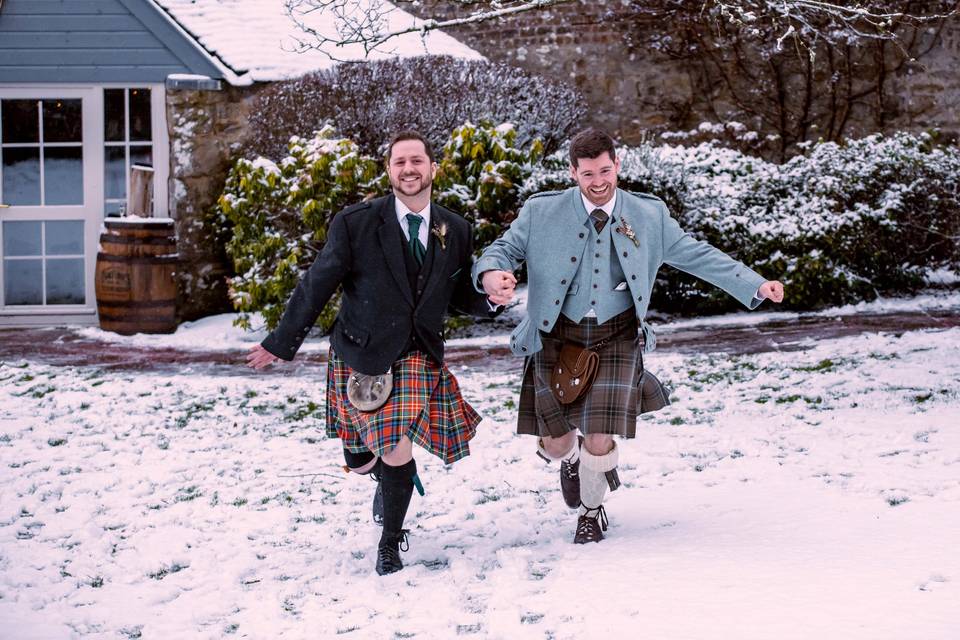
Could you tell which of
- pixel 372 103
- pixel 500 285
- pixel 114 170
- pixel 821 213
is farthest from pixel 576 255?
pixel 114 170

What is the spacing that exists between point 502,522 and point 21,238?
7.29m

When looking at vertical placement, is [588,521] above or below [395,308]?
below

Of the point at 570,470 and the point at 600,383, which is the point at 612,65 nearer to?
the point at 570,470

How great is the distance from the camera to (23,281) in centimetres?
1002

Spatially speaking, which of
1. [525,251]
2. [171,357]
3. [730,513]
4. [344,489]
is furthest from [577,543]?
[171,357]

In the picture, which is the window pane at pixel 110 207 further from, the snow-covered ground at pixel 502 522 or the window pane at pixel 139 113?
the snow-covered ground at pixel 502 522

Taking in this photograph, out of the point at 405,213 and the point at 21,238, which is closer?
the point at 405,213

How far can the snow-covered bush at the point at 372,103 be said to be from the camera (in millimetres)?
9375

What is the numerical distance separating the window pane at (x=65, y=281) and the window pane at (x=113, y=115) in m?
1.15

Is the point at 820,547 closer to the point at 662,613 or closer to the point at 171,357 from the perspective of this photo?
the point at 662,613

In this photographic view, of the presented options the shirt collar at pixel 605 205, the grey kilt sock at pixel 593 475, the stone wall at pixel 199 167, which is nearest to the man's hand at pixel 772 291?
the shirt collar at pixel 605 205

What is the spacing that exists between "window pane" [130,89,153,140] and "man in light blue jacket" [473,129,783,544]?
6.93m

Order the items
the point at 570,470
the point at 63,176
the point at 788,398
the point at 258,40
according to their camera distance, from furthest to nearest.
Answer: the point at 258,40 → the point at 63,176 → the point at 788,398 → the point at 570,470

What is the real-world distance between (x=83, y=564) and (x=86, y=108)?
6618mm
